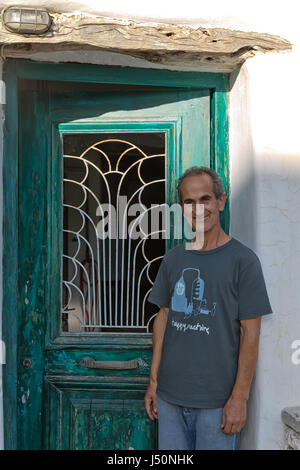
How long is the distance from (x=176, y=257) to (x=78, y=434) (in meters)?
1.10

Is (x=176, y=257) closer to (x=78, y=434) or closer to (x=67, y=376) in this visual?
(x=67, y=376)

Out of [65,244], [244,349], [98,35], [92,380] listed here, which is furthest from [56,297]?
[98,35]

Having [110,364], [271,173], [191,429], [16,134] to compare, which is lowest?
[191,429]

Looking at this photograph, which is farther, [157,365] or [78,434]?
[78,434]

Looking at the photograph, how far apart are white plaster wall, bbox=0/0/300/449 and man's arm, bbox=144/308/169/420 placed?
44 centimetres

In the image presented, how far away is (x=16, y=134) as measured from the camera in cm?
224

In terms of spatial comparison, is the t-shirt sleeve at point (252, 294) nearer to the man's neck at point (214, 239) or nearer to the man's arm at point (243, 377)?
the man's arm at point (243, 377)

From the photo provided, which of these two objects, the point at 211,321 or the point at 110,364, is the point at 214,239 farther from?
the point at 110,364

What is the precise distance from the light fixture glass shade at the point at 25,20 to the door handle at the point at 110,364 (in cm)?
152

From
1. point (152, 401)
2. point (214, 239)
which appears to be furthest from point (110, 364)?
point (214, 239)

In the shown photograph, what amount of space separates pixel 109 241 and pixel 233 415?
1033 mm

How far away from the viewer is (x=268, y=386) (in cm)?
205
